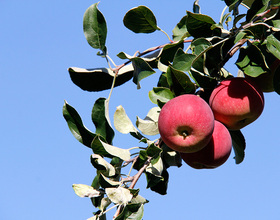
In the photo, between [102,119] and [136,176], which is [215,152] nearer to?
[136,176]

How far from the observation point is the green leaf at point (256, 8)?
4.92 ft

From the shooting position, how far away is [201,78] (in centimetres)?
149

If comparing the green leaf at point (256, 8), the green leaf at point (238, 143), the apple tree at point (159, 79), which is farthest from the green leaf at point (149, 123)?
the green leaf at point (256, 8)

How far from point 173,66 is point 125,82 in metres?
0.31

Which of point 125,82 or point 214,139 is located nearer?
point 214,139

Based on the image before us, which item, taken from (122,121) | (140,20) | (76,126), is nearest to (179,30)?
(140,20)

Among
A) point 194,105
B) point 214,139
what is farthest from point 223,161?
point 194,105

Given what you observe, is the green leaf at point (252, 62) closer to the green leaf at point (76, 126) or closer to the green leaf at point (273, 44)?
the green leaf at point (273, 44)

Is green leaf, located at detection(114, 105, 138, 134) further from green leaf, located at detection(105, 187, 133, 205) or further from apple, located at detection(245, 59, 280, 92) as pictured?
apple, located at detection(245, 59, 280, 92)

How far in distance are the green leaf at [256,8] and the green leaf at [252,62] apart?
15 cm

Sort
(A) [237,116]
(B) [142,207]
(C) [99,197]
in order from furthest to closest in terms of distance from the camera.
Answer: (A) [237,116], (C) [99,197], (B) [142,207]

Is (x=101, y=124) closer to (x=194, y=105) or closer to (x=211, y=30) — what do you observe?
(x=194, y=105)

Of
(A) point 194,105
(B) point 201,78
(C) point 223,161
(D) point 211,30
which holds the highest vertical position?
(D) point 211,30

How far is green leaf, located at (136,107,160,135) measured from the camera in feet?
5.32
